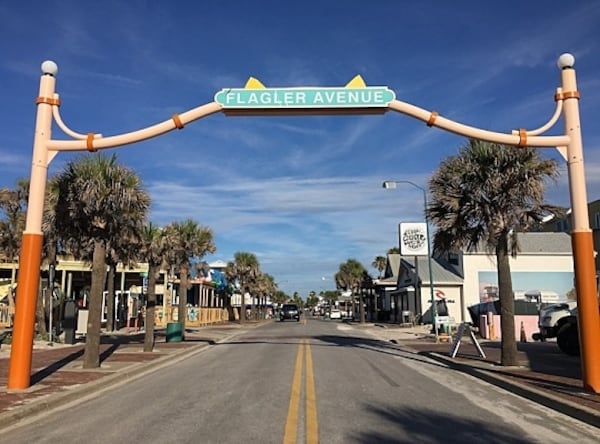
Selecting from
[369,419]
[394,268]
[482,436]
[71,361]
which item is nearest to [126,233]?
[71,361]

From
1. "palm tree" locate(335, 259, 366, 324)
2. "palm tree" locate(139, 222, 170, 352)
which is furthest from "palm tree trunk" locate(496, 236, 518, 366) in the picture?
"palm tree" locate(335, 259, 366, 324)

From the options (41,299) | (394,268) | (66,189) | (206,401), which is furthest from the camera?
(394,268)

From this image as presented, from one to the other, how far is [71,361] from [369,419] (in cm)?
1099

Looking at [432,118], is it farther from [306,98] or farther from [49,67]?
[49,67]

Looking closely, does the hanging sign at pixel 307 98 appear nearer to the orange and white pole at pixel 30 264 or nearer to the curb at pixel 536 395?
the orange and white pole at pixel 30 264

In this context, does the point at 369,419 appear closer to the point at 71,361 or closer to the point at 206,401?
the point at 206,401

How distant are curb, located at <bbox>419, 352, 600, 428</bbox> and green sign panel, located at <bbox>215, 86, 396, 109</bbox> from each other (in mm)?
6185

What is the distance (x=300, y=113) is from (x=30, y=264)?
6.06 metres

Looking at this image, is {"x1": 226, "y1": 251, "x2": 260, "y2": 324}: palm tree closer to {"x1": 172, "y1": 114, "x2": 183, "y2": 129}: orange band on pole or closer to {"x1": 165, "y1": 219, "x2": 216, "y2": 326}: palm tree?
{"x1": 165, "y1": 219, "x2": 216, "y2": 326}: palm tree

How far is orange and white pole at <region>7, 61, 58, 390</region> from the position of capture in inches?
434

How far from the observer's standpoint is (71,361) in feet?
54.4

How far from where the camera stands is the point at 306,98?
470 inches

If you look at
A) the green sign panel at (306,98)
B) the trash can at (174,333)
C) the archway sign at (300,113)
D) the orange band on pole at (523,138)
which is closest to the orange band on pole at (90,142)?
the archway sign at (300,113)

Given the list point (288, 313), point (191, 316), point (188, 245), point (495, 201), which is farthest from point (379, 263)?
point (495, 201)
